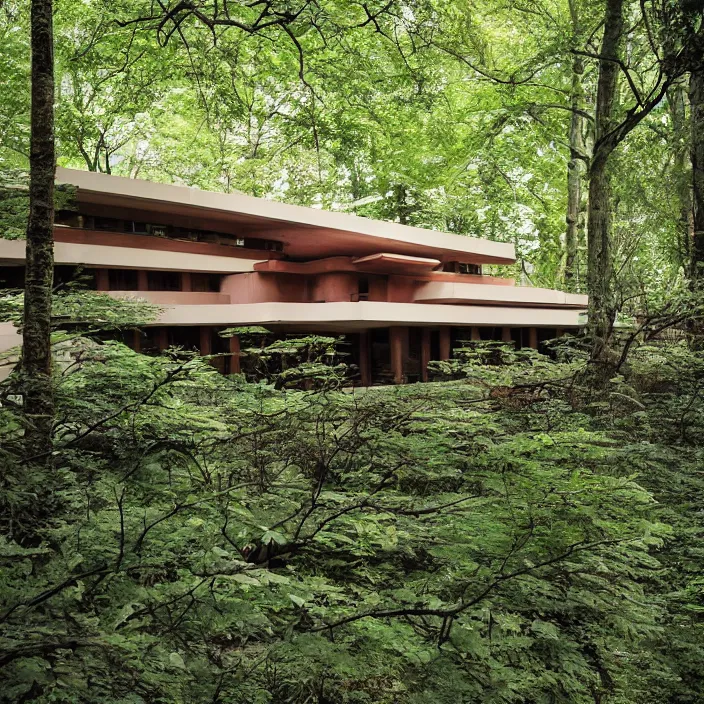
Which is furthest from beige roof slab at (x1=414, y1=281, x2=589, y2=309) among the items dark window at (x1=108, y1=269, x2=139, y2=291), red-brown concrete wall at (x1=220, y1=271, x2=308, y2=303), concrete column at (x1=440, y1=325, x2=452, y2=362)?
dark window at (x1=108, y1=269, x2=139, y2=291)

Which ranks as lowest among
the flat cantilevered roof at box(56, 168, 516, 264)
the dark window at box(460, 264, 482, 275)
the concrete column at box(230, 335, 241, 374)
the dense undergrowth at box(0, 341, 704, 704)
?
the dense undergrowth at box(0, 341, 704, 704)

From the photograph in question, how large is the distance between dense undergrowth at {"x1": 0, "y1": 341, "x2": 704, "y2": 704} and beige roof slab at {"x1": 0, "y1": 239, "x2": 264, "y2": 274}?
10.0 meters

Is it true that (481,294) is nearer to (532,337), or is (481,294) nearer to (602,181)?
(532,337)

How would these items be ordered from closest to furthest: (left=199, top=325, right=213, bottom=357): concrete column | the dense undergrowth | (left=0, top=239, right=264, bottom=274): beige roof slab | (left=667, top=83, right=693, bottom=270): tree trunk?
the dense undergrowth < (left=667, top=83, right=693, bottom=270): tree trunk < (left=0, top=239, right=264, bottom=274): beige roof slab < (left=199, top=325, right=213, bottom=357): concrete column

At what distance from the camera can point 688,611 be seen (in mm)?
4410

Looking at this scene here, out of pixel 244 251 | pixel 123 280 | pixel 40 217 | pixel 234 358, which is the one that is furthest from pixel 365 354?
pixel 40 217

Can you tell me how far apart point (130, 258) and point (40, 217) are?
12.5 metres

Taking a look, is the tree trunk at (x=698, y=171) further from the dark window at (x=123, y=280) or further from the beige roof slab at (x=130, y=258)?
the dark window at (x=123, y=280)

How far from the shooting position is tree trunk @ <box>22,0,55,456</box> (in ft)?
16.6

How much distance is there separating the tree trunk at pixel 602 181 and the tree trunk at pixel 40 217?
9008mm

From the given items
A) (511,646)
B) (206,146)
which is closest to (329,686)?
(511,646)

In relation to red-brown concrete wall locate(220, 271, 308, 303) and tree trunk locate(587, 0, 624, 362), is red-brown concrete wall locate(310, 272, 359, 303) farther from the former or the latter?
tree trunk locate(587, 0, 624, 362)

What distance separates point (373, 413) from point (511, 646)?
353cm

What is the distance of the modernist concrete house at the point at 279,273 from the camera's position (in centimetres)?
1686
